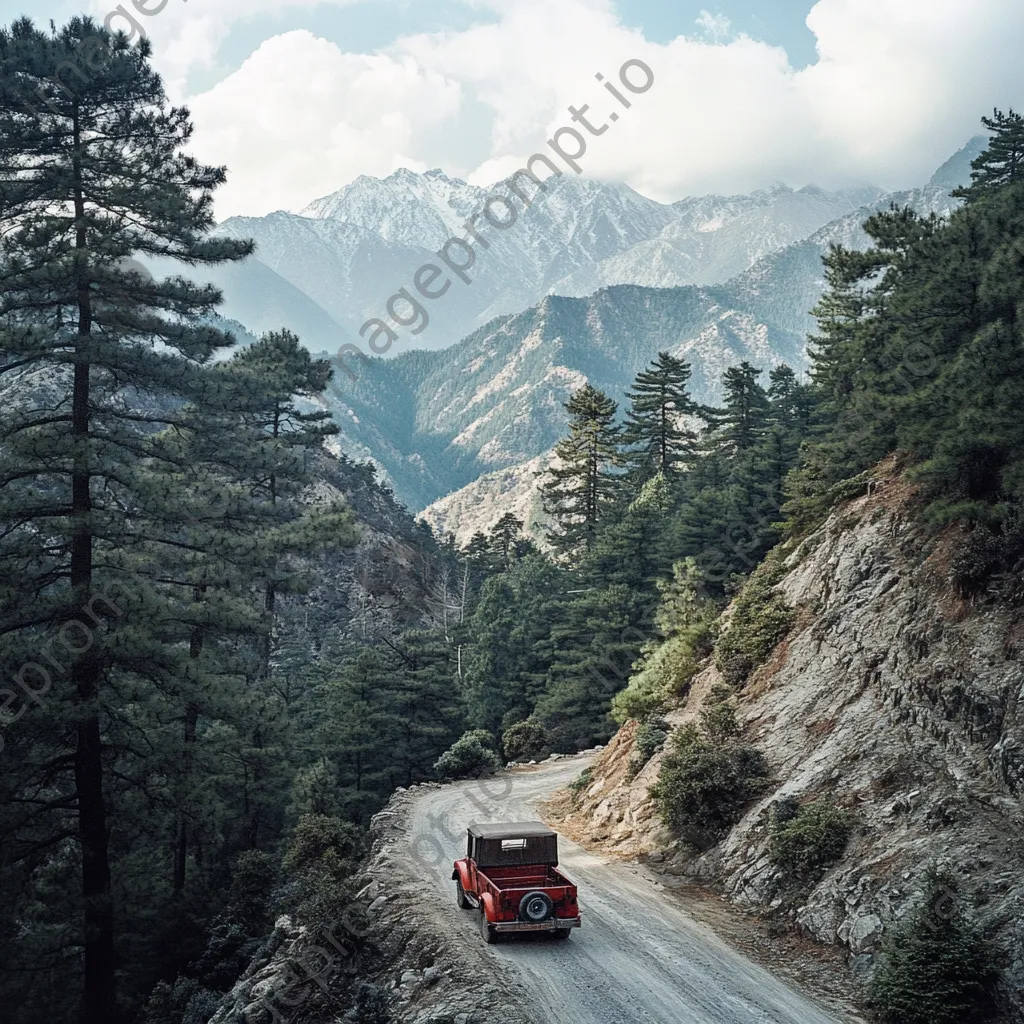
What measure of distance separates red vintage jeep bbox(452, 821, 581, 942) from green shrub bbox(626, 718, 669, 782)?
29.6 feet

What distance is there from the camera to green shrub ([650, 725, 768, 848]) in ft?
57.0

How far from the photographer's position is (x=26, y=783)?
16.2 meters

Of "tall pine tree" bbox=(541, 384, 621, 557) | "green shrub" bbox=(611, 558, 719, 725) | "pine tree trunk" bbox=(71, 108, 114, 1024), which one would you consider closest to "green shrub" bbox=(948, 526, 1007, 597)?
"green shrub" bbox=(611, 558, 719, 725)

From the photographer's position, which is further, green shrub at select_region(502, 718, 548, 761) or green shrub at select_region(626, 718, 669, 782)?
green shrub at select_region(502, 718, 548, 761)

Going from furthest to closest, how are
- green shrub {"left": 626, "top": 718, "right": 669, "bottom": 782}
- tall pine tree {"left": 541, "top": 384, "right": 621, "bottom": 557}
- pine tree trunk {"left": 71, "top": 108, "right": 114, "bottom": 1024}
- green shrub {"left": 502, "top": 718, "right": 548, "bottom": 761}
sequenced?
tall pine tree {"left": 541, "top": 384, "right": 621, "bottom": 557}, green shrub {"left": 502, "top": 718, "right": 548, "bottom": 761}, green shrub {"left": 626, "top": 718, "right": 669, "bottom": 782}, pine tree trunk {"left": 71, "top": 108, "right": 114, "bottom": 1024}

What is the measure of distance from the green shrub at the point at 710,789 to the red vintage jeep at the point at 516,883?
4.35m

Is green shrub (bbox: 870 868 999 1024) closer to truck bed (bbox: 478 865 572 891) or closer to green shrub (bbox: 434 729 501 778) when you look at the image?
truck bed (bbox: 478 865 572 891)

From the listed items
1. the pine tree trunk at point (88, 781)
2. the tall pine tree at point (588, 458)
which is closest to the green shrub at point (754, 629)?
the pine tree trunk at point (88, 781)

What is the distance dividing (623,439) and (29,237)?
46.3 m

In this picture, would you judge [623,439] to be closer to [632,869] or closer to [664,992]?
[632,869]

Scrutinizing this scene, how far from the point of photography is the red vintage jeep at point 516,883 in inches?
519

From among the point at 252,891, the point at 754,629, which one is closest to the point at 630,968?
the point at 754,629

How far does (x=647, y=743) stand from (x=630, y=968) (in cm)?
1134

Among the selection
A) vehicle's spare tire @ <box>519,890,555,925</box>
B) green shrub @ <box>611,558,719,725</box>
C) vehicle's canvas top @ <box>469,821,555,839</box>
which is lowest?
vehicle's spare tire @ <box>519,890,555,925</box>
